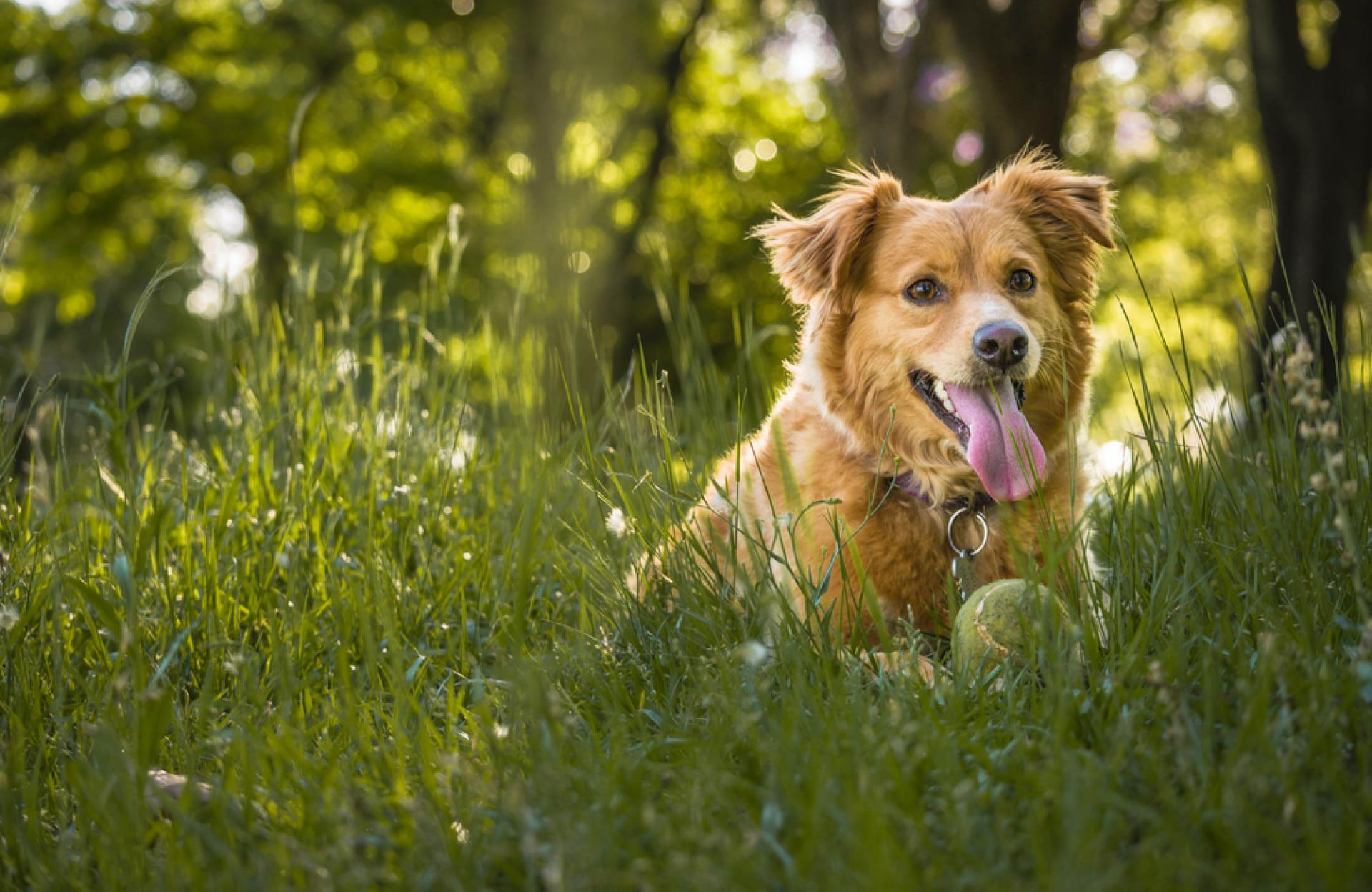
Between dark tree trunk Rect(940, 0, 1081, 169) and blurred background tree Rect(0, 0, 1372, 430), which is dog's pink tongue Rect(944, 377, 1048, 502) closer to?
blurred background tree Rect(0, 0, 1372, 430)

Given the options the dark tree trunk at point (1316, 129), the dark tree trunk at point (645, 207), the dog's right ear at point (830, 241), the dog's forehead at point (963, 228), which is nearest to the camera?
the dog's forehead at point (963, 228)

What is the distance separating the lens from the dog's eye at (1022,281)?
3295 millimetres

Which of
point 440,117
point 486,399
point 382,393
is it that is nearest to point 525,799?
point 382,393

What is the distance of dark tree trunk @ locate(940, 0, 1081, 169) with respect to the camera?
7172 millimetres

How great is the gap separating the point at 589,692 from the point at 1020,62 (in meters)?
6.08

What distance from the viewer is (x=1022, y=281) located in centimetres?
331

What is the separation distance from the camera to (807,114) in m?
23.1

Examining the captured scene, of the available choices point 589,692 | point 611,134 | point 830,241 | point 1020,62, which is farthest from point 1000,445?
point 611,134

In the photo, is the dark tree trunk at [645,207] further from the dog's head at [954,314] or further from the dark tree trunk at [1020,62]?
the dog's head at [954,314]

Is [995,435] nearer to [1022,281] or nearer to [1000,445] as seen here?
[1000,445]

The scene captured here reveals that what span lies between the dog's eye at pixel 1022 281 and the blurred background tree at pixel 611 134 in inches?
44.5

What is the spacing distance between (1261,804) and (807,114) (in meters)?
22.7

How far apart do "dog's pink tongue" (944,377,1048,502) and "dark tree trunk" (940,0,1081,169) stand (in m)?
4.56

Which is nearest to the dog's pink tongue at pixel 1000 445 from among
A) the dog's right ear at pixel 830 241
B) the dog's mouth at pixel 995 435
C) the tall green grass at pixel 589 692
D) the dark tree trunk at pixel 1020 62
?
the dog's mouth at pixel 995 435
